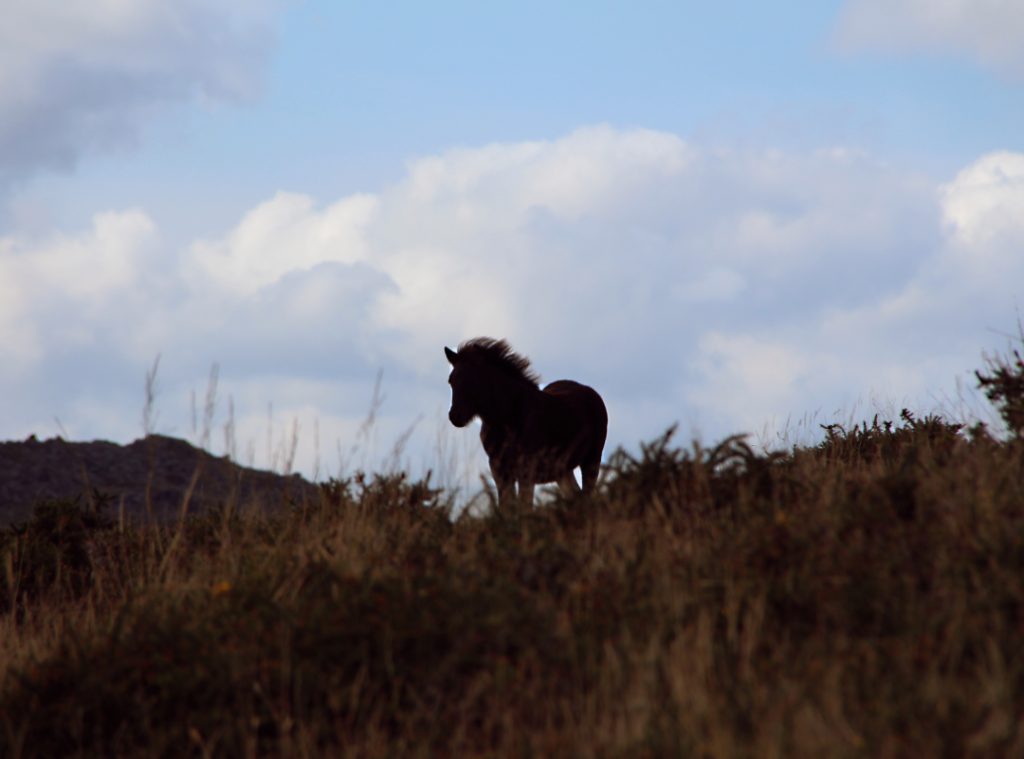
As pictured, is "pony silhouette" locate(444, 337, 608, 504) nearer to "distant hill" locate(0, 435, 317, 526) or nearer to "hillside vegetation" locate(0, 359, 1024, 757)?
"hillside vegetation" locate(0, 359, 1024, 757)

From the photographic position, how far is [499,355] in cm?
1322

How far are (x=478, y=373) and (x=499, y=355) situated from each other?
45 centimetres

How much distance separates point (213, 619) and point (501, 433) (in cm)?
660

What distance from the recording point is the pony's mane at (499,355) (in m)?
13.1

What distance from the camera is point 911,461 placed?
7910mm

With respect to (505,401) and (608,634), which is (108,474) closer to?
(505,401)

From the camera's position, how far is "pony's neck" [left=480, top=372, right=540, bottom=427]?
13008mm

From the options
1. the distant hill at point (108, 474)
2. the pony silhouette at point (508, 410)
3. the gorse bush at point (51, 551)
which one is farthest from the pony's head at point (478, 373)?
the distant hill at point (108, 474)

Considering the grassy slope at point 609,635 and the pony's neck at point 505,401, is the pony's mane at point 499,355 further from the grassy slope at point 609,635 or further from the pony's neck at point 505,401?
the grassy slope at point 609,635

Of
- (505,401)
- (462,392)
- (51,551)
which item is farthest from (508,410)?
(51,551)

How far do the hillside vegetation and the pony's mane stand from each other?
4.77 m

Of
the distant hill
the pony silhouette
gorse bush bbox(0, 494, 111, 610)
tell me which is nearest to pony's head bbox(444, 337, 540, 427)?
the pony silhouette

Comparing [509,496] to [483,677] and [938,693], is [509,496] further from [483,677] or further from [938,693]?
[938,693]

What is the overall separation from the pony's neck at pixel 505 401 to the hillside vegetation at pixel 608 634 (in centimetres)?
458
